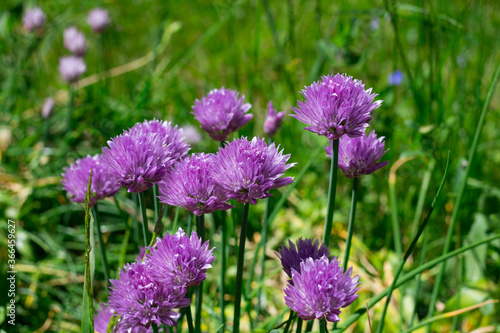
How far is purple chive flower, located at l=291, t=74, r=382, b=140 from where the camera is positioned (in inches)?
25.7

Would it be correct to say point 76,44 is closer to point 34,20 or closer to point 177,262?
point 34,20

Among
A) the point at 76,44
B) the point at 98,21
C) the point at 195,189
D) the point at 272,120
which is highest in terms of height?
the point at 98,21

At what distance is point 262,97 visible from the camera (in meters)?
2.37

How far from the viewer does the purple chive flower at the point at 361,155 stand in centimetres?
74

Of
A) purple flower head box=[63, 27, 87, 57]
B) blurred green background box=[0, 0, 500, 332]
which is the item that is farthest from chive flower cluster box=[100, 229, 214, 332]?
purple flower head box=[63, 27, 87, 57]

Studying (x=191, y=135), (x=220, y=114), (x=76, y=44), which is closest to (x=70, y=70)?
(x=76, y=44)

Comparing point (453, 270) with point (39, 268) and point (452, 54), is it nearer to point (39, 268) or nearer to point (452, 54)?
point (452, 54)

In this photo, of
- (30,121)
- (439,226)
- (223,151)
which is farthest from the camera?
(30,121)

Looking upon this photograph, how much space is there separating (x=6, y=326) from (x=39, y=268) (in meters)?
0.26

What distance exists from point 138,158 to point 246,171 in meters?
0.17

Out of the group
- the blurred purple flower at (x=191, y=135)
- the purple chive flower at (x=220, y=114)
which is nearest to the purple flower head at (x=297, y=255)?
the purple chive flower at (x=220, y=114)

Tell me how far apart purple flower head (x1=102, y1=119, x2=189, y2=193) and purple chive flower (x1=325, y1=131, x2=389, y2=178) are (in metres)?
0.29

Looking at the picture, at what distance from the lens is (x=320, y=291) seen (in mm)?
610

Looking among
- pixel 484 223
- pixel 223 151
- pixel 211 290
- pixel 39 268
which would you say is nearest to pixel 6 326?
pixel 39 268
